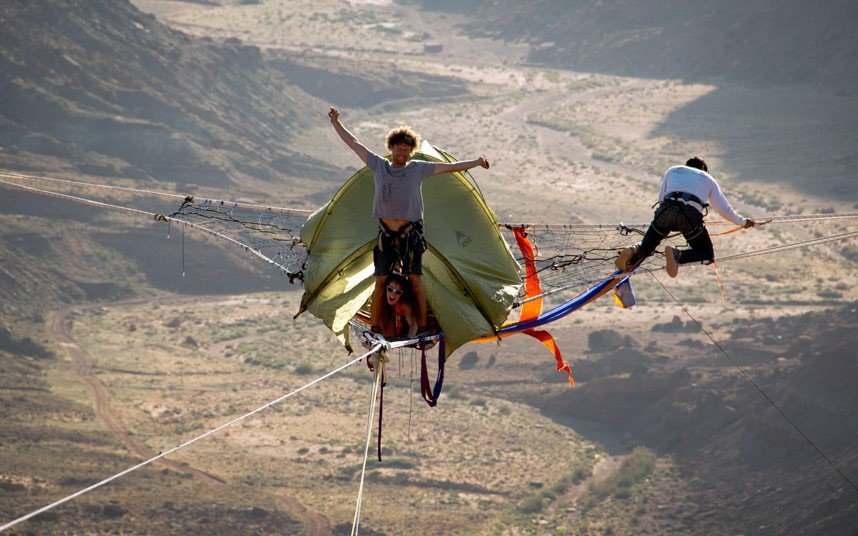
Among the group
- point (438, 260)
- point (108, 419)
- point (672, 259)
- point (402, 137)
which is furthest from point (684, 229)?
point (108, 419)

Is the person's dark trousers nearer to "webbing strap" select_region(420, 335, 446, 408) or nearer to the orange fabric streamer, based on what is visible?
the orange fabric streamer

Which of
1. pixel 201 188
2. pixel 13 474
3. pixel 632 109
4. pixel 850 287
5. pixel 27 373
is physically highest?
pixel 632 109

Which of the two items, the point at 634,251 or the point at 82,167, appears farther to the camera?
the point at 82,167

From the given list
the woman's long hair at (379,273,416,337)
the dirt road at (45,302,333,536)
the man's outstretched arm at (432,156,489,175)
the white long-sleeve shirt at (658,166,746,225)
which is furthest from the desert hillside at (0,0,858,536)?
the man's outstretched arm at (432,156,489,175)

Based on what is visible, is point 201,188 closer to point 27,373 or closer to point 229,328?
point 229,328

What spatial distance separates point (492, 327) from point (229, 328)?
4449cm

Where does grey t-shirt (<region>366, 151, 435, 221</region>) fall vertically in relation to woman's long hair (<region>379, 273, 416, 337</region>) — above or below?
above

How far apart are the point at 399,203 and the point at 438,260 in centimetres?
164

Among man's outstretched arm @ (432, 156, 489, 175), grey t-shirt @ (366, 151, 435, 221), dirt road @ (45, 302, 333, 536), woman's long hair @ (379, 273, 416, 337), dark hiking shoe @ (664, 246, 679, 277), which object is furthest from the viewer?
dirt road @ (45, 302, 333, 536)

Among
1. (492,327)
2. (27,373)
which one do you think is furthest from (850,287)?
(492,327)

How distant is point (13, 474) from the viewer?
3656 cm

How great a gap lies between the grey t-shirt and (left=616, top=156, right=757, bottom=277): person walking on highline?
3.23m

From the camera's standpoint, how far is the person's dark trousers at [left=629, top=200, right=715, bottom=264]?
1455 centimetres

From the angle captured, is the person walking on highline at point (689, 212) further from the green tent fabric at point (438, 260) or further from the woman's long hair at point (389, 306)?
the woman's long hair at point (389, 306)
